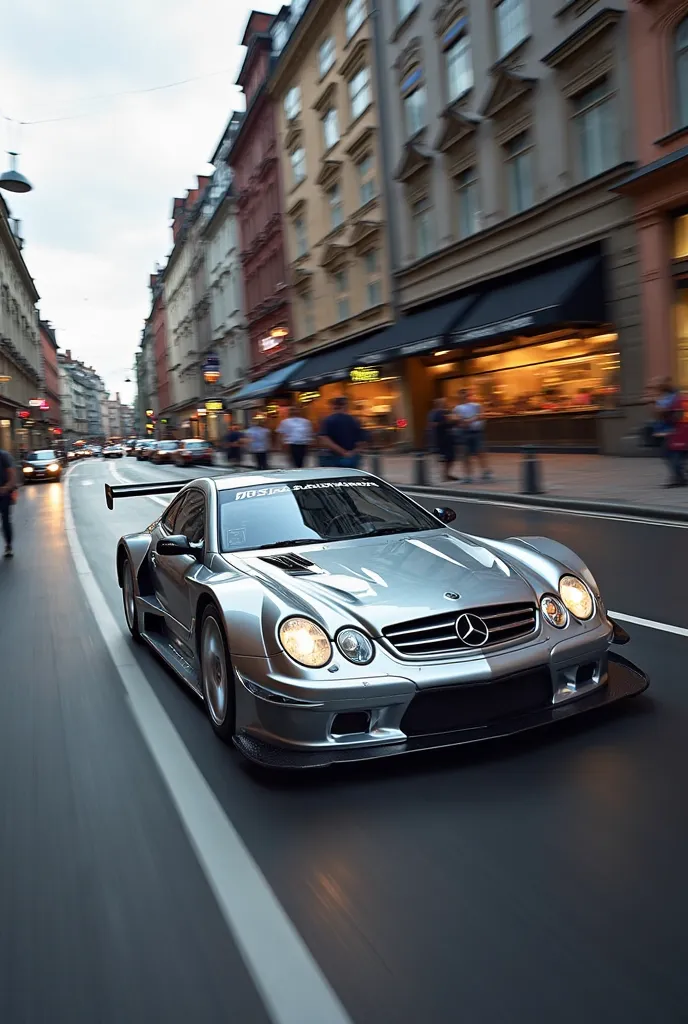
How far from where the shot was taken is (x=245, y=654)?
3.92 m

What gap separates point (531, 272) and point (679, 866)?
20320 mm

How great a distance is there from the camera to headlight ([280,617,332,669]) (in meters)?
3.68

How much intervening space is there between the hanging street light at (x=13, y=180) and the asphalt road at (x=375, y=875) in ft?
79.4

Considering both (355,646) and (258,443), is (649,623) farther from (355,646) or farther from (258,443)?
(258,443)

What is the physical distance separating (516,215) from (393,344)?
262 inches

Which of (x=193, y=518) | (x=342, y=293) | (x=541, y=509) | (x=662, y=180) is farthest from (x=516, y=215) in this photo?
(x=193, y=518)

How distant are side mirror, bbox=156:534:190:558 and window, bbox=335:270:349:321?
29.5m

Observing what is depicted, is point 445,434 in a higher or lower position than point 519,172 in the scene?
lower

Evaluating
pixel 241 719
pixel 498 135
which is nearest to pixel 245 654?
pixel 241 719

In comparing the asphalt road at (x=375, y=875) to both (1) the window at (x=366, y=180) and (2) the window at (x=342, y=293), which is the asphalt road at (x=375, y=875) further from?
(2) the window at (x=342, y=293)

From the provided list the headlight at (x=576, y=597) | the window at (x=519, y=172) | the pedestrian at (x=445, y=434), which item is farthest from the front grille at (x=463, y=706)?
the window at (x=519, y=172)

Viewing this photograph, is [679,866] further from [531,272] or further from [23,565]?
[531,272]

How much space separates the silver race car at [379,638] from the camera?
358cm

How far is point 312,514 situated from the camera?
5.36 m
